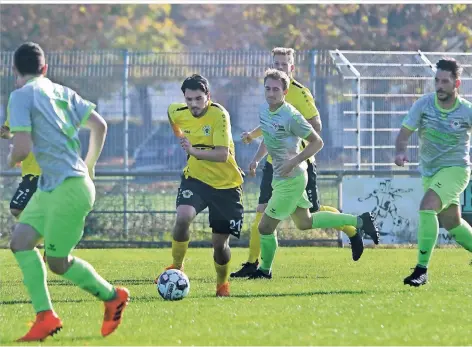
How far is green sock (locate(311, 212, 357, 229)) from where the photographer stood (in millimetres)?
14117

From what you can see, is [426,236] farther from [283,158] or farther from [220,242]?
[220,242]

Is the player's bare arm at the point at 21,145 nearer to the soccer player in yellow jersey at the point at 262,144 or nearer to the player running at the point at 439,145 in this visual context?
the player running at the point at 439,145

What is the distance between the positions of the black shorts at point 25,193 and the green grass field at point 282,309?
78 cm

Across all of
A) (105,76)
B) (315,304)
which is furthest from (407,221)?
(315,304)

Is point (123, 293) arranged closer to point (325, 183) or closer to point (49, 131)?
point (49, 131)

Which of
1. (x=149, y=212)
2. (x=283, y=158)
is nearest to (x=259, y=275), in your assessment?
(x=283, y=158)

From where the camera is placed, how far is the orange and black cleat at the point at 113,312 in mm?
8961

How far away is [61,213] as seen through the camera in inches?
350

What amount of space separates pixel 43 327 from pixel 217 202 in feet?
11.4

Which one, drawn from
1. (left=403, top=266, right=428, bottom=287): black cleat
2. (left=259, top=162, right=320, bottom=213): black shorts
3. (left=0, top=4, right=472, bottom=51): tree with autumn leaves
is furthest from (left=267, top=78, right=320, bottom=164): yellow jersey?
(left=0, top=4, right=472, bottom=51): tree with autumn leaves

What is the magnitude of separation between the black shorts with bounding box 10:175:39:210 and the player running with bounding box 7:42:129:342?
5.75m

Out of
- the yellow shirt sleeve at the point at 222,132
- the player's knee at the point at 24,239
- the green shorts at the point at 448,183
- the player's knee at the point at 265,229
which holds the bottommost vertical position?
the player's knee at the point at 265,229

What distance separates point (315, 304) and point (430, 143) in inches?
95.5

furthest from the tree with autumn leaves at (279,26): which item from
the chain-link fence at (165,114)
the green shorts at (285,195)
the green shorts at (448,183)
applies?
the green shorts at (448,183)
